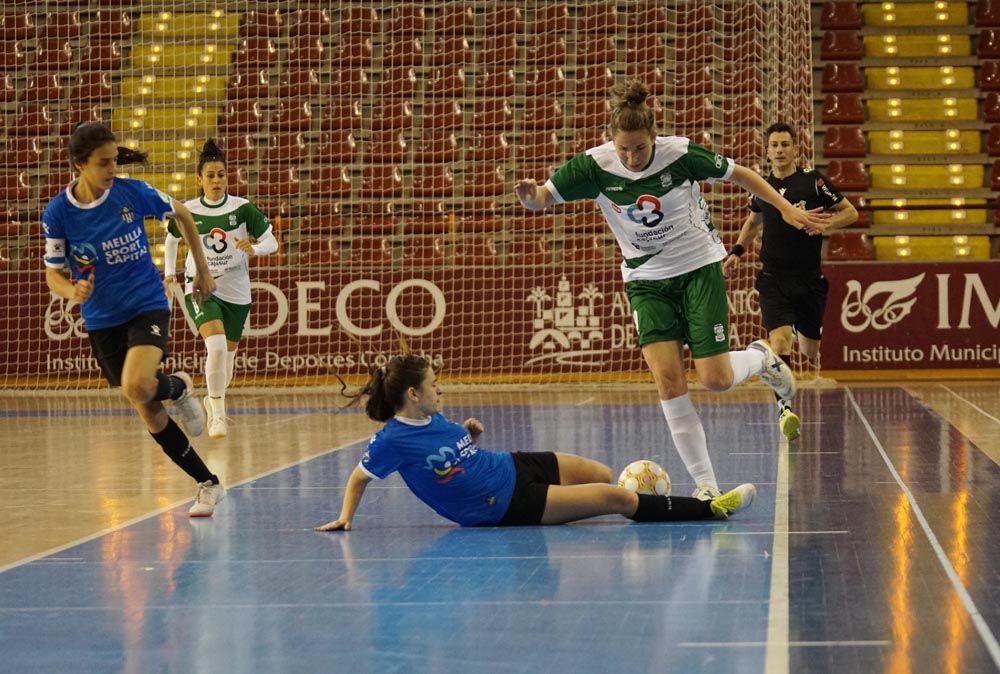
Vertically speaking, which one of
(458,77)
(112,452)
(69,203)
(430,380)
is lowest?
(112,452)

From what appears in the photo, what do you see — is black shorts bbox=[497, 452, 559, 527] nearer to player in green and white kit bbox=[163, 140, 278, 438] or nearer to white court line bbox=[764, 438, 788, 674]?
white court line bbox=[764, 438, 788, 674]

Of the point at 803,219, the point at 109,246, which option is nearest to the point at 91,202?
the point at 109,246

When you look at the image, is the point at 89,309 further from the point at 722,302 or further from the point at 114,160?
the point at 722,302

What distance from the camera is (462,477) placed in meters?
5.45

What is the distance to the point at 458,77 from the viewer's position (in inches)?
747

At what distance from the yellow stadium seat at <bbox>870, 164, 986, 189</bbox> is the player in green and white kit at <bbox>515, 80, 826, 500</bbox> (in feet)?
43.1

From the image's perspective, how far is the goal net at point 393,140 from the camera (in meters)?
15.8

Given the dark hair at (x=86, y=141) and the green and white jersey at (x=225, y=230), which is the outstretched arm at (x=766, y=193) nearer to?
the dark hair at (x=86, y=141)

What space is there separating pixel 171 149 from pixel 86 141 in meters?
13.7

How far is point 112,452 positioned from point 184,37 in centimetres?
1282

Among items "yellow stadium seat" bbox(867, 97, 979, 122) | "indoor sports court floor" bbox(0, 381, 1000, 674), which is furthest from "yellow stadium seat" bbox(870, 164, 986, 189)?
"indoor sports court floor" bbox(0, 381, 1000, 674)

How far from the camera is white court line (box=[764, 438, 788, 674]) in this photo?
3400 mm

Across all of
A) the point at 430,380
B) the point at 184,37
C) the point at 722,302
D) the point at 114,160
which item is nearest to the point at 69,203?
the point at 114,160

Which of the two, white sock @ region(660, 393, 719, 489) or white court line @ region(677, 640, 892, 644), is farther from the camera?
white sock @ region(660, 393, 719, 489)
